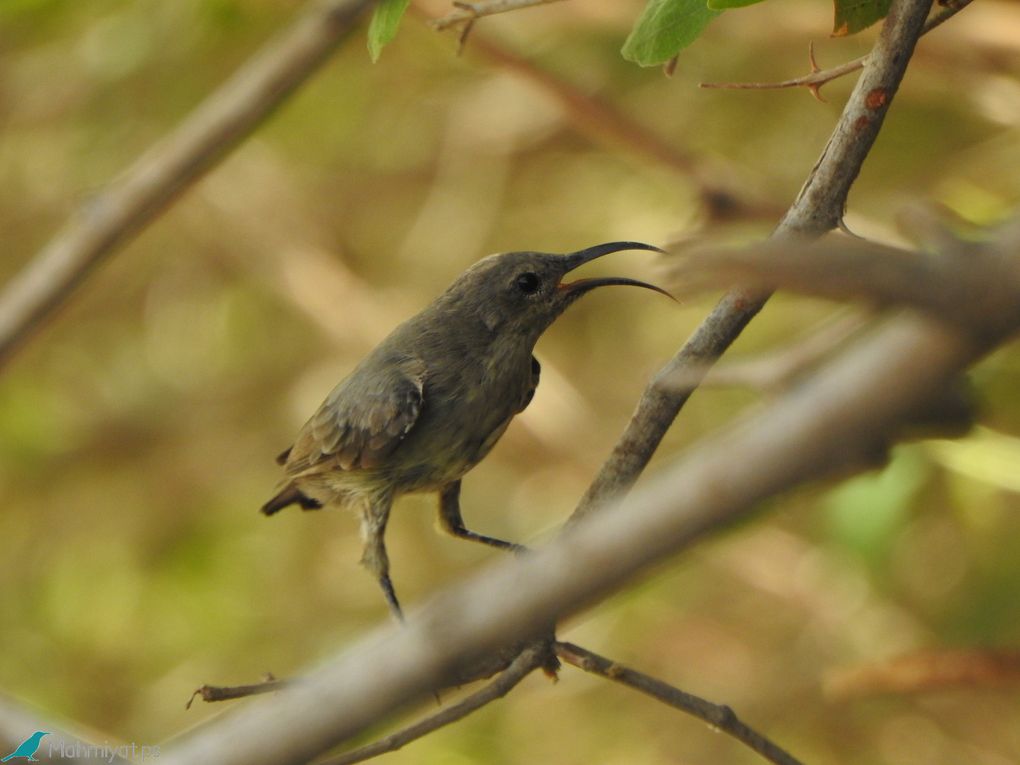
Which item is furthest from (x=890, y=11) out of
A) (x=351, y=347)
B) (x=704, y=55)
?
(x=351, y=347)

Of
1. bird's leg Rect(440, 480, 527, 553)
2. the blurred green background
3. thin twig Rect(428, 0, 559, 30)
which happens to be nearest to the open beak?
bird's leg Rect(440, 480, 527, 553)

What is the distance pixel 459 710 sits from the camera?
2055mm

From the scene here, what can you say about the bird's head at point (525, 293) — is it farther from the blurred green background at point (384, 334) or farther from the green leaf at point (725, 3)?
the green leaf at point (725, 3)

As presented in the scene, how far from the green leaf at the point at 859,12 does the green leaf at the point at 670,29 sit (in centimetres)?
21

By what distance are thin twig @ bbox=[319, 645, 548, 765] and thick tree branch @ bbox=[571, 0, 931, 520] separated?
0.88 ft

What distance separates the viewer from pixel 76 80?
615cm

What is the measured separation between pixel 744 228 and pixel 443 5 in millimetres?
1434

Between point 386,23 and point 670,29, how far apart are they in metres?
0.46

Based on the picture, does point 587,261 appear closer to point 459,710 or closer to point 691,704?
point 691,704

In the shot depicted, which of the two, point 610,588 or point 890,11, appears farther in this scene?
point 890,11

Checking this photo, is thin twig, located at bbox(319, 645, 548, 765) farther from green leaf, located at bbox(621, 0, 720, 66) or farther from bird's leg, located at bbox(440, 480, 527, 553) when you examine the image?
bird's leg, located at bbox(440, 480, 527, 553)

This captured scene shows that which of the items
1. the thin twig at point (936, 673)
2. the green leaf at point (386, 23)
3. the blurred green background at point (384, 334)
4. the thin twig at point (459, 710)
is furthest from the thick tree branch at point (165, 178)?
the thin twig at point (936, 673)

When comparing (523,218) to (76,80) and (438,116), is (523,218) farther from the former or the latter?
(76,80)

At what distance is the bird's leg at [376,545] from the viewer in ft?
11.9
